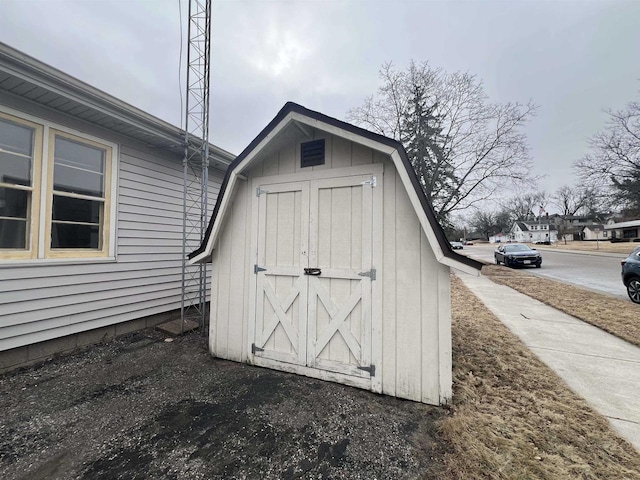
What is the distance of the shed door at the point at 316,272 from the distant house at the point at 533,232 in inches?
3164

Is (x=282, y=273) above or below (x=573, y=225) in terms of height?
below

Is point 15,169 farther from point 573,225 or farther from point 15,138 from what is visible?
point 573,225

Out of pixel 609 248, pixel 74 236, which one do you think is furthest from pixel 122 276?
pixel 609 248

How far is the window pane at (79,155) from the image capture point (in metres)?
3.87

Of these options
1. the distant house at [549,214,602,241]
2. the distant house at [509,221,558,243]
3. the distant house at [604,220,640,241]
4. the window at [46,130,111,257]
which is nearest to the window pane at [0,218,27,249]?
the window at [46,130,111,257]

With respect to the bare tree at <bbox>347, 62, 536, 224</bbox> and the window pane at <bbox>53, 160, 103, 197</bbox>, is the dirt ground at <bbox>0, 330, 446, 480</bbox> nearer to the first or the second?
the window pane at <bbox>53, 160, 103, 197</bbox>

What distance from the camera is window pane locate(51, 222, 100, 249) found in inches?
152

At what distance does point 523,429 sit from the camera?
2.32 meters

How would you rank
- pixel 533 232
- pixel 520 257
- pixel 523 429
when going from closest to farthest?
pixel 523 429
pixel 520 257
pixel 533 232

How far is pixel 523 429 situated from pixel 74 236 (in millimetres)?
6107

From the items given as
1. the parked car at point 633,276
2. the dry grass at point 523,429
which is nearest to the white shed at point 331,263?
the dry grass at point 523,429

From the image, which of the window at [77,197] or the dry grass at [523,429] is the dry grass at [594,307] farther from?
the window at [77,197]

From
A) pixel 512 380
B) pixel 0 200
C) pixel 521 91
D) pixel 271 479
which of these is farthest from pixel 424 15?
pixel 271 479

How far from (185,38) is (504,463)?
8066 millimetres
